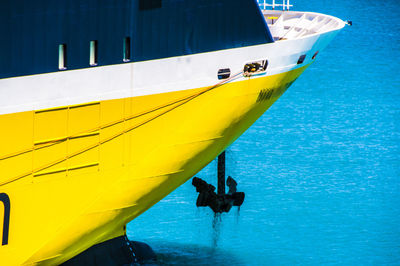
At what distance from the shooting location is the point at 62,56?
505 inches

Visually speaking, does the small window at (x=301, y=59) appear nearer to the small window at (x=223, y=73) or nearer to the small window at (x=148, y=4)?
the small window at (x=223, y=73)

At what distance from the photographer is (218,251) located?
19375 millimetres

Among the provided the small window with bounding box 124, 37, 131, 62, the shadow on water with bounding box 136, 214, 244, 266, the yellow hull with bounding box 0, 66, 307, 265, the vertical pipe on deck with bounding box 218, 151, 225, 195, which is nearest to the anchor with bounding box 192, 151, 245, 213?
the vertical pipe on deck with bounding box 218, 151, 225, 195

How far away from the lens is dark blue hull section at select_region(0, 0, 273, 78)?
40.7 feet

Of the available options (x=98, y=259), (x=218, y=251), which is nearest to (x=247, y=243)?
(x=218, y=251)

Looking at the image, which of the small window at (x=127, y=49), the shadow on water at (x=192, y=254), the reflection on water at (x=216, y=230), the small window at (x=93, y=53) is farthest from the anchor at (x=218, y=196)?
the small window at (x=93, y=53)

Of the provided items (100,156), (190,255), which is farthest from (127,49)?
(190,255)

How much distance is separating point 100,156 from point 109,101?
93 cm

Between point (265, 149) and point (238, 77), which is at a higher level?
point (238, 77)

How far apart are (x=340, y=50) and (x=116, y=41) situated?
29436 millimetres

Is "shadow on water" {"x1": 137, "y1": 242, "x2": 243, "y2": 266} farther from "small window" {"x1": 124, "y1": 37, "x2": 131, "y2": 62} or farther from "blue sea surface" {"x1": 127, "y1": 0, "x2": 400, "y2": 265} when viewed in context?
"small window" {"x1": 124, "y1": 37, "x2": 131, "y2": 62}

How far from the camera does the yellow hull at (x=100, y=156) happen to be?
12938 mm

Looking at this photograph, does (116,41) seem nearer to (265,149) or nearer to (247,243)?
(247,243)

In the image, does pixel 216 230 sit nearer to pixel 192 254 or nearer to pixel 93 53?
pixel 192 254
